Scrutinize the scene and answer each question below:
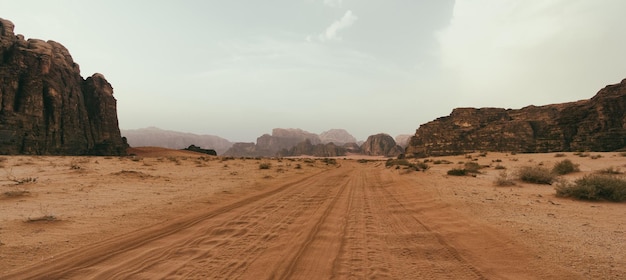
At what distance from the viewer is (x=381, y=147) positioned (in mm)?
134375

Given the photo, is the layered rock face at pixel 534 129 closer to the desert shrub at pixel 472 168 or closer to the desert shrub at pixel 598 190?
the desert shrub at pixel 472 168

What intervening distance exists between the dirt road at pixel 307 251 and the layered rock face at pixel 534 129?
48488mm

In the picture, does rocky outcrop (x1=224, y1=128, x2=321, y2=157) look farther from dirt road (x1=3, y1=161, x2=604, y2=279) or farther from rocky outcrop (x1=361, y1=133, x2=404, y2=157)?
dirt road (x1=3, y1=161, x2=604, y2=279)

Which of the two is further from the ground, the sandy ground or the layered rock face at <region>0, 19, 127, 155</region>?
the layered rock face at <region>0, 19, 127, 155</region>

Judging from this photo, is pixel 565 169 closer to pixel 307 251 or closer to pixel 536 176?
pixel 536 176

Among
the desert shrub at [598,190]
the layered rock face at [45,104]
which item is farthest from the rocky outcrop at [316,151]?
the desert shrub at [598,190]

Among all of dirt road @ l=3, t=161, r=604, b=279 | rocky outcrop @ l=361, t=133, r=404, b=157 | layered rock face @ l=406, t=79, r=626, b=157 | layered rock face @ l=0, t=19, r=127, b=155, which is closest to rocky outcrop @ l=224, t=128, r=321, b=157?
rocky outcrop @ l=361, t=133, r=404, b=157

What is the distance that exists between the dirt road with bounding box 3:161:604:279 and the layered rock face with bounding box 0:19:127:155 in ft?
134

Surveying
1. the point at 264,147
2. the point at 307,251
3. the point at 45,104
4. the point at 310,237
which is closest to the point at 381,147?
the point at 264,147

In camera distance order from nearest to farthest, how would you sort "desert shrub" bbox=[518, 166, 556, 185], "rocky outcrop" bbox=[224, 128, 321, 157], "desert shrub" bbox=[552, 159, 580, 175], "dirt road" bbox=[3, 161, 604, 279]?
"dirt road" bbox=[3, 161, 604, 279]
"desert shrub" bbox=[518, 166, 556, 185]
"desert shrub" bbox=[552, 159, 580, 175]
"rocky outcrop" bbox=[224, 128, 321, 157]

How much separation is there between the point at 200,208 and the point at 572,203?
32.9 feet

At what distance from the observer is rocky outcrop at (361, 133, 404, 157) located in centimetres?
13000

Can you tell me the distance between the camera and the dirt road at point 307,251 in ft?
10.7

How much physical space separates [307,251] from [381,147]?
442 feet
